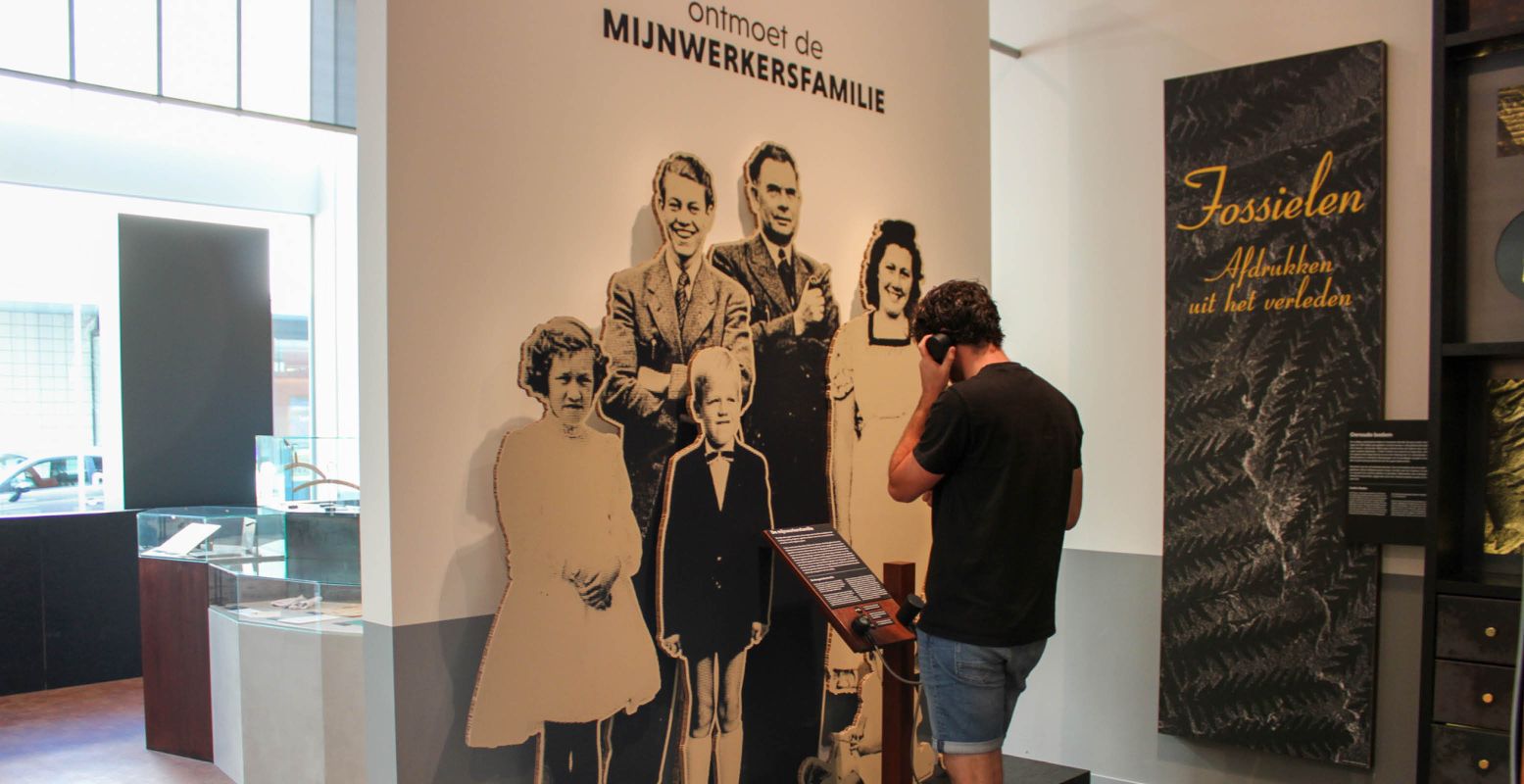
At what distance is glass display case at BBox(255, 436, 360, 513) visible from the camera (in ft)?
16.2

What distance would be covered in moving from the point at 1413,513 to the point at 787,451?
2230mm

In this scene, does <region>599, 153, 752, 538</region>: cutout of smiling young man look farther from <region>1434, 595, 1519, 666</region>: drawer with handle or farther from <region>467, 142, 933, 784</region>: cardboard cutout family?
<region>1434, 595, 1519, 666</region>: drawer with handle

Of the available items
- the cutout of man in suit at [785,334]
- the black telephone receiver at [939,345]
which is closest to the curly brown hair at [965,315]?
the black telephone receiver at [939,345]

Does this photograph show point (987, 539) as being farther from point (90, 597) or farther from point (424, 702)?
point (90, 597)

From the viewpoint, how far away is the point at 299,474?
5078mm

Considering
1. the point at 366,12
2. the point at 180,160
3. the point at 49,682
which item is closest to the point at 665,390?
the point at 366,12

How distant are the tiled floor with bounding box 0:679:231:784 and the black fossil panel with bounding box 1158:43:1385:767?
4.43 meters

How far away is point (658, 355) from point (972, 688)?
4.01ft

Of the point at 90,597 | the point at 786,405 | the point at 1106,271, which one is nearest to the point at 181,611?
the point at 90,597

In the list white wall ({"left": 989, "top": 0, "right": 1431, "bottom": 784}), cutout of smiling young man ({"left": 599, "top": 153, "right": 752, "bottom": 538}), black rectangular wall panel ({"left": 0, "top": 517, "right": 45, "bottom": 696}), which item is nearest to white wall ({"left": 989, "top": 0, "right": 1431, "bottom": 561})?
white wall ({"left": 989, "top": 0, "right": 1431, "bottom": 784})

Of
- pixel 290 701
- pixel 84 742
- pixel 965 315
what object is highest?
pixel 965 315

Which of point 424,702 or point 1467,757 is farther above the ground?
point 424,702

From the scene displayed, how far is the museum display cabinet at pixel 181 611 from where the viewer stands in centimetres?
518

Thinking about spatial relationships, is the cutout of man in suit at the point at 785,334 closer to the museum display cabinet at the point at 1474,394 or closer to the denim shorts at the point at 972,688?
the denim shorts at the point at 972,688
